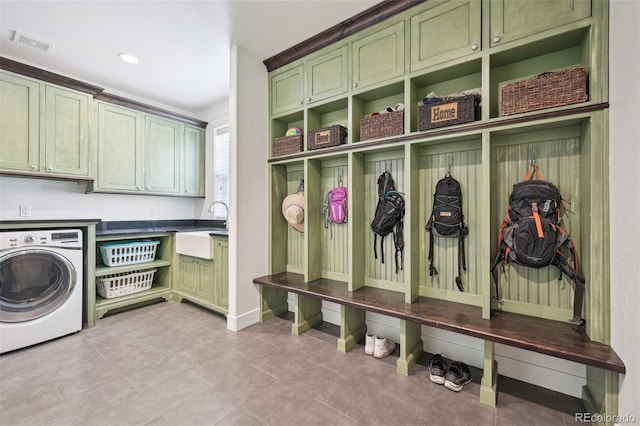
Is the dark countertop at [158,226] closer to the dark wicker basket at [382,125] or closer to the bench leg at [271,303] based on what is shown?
the bench leg at [271,303]

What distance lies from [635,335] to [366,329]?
179 centimetres

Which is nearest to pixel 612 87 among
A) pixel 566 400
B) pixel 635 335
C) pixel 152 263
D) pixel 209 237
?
pixel 635 335

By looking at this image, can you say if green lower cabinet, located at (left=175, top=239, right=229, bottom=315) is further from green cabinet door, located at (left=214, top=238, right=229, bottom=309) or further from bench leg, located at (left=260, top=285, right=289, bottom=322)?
bench leg, located at (left=260, top=285, right=289, bottom=322)

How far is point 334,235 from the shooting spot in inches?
112

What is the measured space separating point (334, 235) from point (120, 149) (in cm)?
299

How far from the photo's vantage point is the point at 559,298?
1788mm

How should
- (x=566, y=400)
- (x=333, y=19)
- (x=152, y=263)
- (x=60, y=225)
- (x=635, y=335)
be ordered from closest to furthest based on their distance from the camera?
(x=635, y=335), (x=566, y=400), (x=333, y=19), (x=60, y=225), (x=152, y=263)

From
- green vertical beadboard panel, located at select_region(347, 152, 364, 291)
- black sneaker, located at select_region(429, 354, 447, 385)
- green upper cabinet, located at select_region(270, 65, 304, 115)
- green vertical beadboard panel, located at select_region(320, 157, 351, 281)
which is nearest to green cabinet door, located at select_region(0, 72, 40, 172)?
green upper cabinet, located at select_region(270, 65, 304, 115)

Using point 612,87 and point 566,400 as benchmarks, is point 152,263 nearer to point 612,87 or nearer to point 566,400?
point 566,400

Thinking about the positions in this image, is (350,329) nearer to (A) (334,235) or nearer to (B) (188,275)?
(A) (334,235)

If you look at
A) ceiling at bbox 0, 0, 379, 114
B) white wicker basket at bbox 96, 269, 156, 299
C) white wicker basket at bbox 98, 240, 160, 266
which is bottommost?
white wicker basket at bbox 96, 269, 156, 299

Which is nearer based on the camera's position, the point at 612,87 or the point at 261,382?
the point at 612,87

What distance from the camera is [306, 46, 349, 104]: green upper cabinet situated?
248 cm

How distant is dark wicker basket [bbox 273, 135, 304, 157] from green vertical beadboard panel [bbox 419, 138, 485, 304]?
120 centimetres
